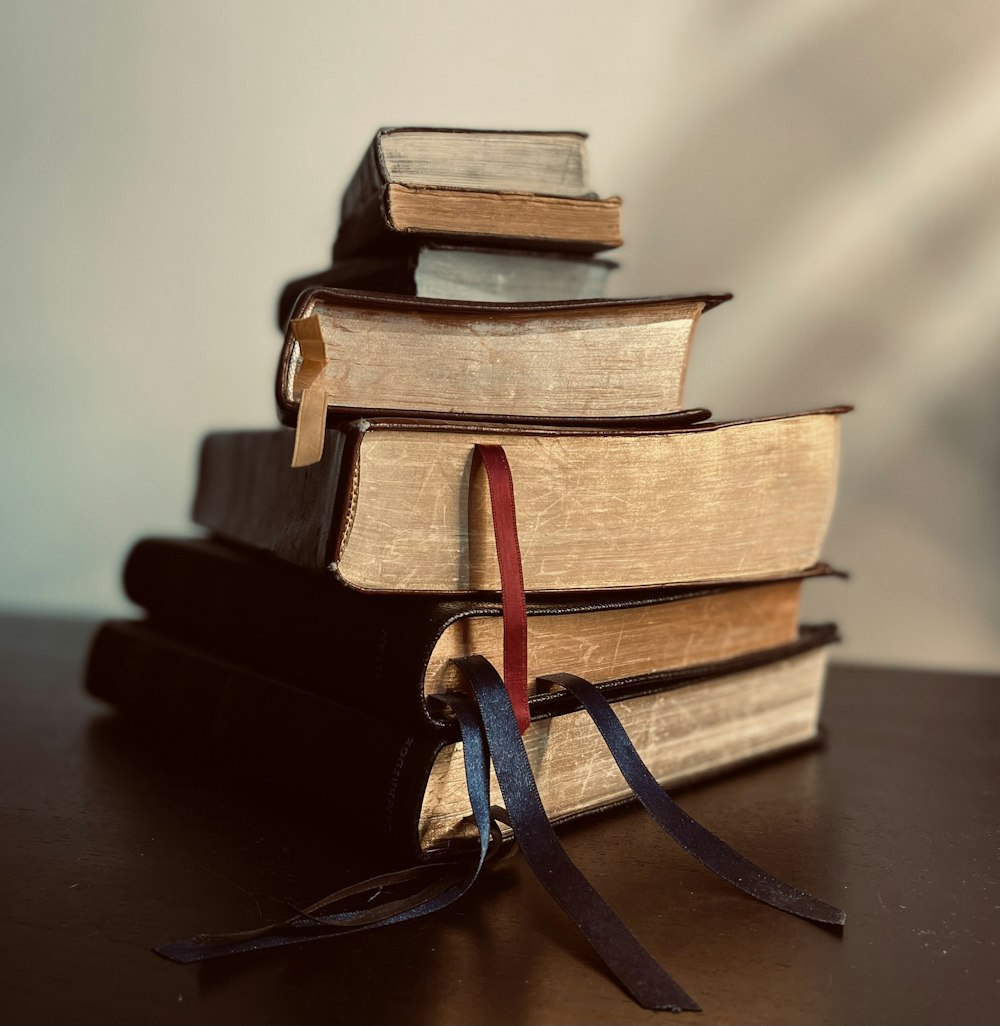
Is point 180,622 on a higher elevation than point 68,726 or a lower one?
higher

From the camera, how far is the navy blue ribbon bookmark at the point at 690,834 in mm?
625

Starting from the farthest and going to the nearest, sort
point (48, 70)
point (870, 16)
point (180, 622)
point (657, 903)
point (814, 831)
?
point (48, 70), point (870, 16), point (180, 622), point (814, 831), point (657, 903)

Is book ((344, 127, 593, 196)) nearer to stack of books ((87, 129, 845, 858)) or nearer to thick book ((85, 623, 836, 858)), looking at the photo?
stack of books ((87, 129, 845, 858))

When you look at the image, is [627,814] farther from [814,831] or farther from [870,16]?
[870,16]

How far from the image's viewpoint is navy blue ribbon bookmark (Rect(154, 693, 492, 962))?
544mm

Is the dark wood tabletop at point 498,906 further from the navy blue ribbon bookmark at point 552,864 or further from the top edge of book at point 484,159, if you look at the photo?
the top edge of book at point 484,159

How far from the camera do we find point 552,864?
610mm

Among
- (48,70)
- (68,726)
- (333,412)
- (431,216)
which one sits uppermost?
(48,70)

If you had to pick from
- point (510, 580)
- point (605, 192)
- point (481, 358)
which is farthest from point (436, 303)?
point (605, 192)

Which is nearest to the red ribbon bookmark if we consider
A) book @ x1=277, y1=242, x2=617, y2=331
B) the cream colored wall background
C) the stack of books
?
the stack of books

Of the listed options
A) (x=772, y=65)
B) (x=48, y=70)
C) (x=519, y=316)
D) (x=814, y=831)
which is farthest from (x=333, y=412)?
(x=48, y=70)

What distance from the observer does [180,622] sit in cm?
Result: 99

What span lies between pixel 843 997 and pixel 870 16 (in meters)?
1.51

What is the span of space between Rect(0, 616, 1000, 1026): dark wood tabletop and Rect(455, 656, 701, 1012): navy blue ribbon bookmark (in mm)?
12
